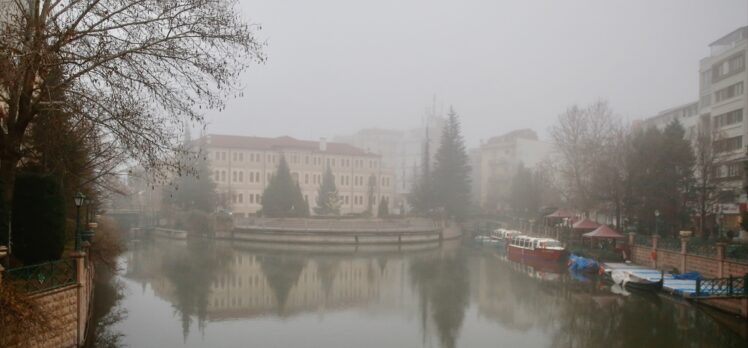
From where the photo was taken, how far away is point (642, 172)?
1373 inches

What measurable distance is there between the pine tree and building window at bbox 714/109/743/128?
124ft

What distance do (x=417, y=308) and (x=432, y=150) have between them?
11705 cm

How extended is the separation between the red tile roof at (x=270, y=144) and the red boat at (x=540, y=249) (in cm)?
4294

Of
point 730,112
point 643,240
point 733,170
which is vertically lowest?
point 643,240

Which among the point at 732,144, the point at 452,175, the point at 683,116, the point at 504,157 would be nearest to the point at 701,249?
the point at 732,144

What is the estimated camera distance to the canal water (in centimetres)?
1880

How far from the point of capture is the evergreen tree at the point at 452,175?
68.8m

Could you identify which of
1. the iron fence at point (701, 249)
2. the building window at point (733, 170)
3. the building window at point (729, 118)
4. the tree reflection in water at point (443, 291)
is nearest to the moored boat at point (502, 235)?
the tree reflection in water at point (443, 291)

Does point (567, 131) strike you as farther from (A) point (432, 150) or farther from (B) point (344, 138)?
(B) point (344, 138)

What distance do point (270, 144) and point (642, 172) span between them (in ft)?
178

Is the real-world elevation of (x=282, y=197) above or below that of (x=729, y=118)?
below

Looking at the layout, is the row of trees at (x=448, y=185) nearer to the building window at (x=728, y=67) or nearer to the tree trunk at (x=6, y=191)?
the building window at (x=728, y=67)

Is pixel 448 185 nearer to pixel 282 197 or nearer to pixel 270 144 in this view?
pixel 282 197

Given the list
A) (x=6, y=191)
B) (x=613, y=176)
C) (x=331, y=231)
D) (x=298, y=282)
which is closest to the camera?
(x=6, y=191)
